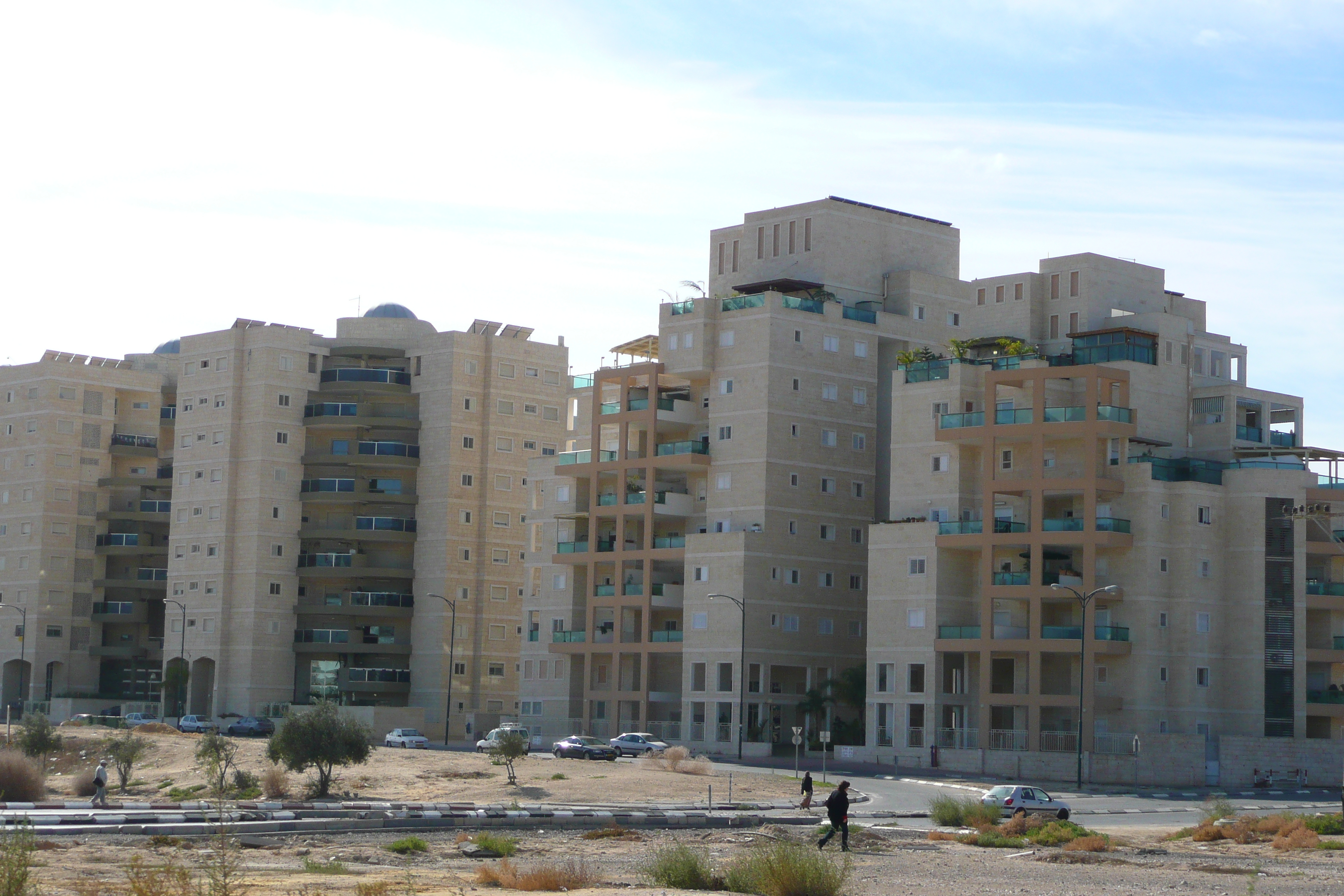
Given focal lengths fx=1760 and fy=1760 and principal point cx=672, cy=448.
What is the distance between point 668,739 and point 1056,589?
25.7 m

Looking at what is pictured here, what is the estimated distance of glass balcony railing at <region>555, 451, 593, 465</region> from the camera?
10925 cm

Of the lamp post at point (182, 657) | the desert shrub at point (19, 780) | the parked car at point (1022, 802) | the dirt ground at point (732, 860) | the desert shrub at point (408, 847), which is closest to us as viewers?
the dirt ground at point (732, 860)

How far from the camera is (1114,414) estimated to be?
88.9 metres

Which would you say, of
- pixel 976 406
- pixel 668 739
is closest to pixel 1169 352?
pixel 976 406

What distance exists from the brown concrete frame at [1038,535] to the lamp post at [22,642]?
75.7 metres

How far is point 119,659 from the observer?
140 m

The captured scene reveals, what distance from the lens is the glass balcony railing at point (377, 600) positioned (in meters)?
124

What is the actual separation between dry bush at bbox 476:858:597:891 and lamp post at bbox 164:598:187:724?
93.3 m

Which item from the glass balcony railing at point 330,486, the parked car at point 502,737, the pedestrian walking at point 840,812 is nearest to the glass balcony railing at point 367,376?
the glass balcony railing at point 330,486

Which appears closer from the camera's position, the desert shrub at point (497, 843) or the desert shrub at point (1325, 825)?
the desert shrub at point (497, 843)

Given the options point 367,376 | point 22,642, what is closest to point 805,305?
point 367,376

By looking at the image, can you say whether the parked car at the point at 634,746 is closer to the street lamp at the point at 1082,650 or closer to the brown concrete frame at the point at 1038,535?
the brown concrete frame at the point at 1038,535

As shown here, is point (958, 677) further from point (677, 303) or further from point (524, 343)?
point (524, 343)

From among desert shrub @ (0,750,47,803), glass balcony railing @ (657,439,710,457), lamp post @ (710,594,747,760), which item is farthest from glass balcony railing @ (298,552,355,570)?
desert shrub @ (0,750,47,803)
